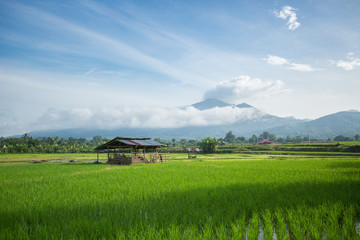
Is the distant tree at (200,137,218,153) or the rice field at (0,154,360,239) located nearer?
the rice field at (0,154,360,239)

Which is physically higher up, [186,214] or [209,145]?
[186,214]

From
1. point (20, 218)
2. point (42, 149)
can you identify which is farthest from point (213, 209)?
point (42, 149)

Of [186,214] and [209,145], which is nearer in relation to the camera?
[186,214]

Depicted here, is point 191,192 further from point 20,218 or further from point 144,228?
point 20,218

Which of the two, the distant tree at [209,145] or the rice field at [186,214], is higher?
the rice field at [186,214]

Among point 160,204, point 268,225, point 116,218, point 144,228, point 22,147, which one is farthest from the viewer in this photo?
point 22,147

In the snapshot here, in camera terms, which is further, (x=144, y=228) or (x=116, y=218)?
(x=116, y=218)

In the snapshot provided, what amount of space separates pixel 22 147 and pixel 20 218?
2504 inches

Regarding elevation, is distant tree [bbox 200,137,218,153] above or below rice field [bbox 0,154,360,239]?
below

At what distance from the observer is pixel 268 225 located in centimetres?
363

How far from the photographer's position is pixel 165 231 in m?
3.78

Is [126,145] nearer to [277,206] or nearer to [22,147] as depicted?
[277,206]

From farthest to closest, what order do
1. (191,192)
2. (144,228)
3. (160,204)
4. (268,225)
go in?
(191,192) < (160,204) < (144,228) < (268,225)

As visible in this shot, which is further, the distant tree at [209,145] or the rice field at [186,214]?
the distant tree at [209,145]
